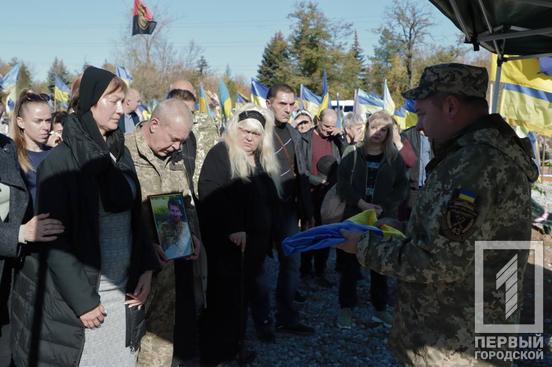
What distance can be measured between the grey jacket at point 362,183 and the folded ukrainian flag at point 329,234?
7.22 feet

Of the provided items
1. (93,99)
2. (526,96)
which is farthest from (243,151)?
(526,96)

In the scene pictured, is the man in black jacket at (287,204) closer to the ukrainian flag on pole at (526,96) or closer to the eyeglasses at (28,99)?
the eyeglasses at (28,99)

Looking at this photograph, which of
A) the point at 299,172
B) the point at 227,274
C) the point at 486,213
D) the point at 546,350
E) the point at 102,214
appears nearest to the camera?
the point at 486,213

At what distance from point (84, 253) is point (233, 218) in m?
1.54

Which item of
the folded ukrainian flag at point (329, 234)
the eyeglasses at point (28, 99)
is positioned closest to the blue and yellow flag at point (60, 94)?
the eyeglasses at point (28, 99)

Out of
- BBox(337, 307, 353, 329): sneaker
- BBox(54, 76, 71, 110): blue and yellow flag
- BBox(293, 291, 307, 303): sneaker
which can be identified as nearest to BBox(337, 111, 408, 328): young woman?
BBox(337, 307, 353, 329): sneaker

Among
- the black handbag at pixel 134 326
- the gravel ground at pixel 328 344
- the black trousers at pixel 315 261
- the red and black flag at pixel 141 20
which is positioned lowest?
the gravel ground at pixel 328 344

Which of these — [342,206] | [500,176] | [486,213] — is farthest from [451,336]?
[342,206]

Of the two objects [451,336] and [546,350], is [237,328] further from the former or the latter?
[546,350]

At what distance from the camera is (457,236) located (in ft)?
5.93

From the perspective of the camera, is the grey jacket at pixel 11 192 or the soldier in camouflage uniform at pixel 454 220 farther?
the grey jacket at pixel 11 192

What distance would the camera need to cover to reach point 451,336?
204cm

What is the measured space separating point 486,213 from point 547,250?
275 inches

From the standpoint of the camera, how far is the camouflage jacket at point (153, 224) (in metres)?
2.97
